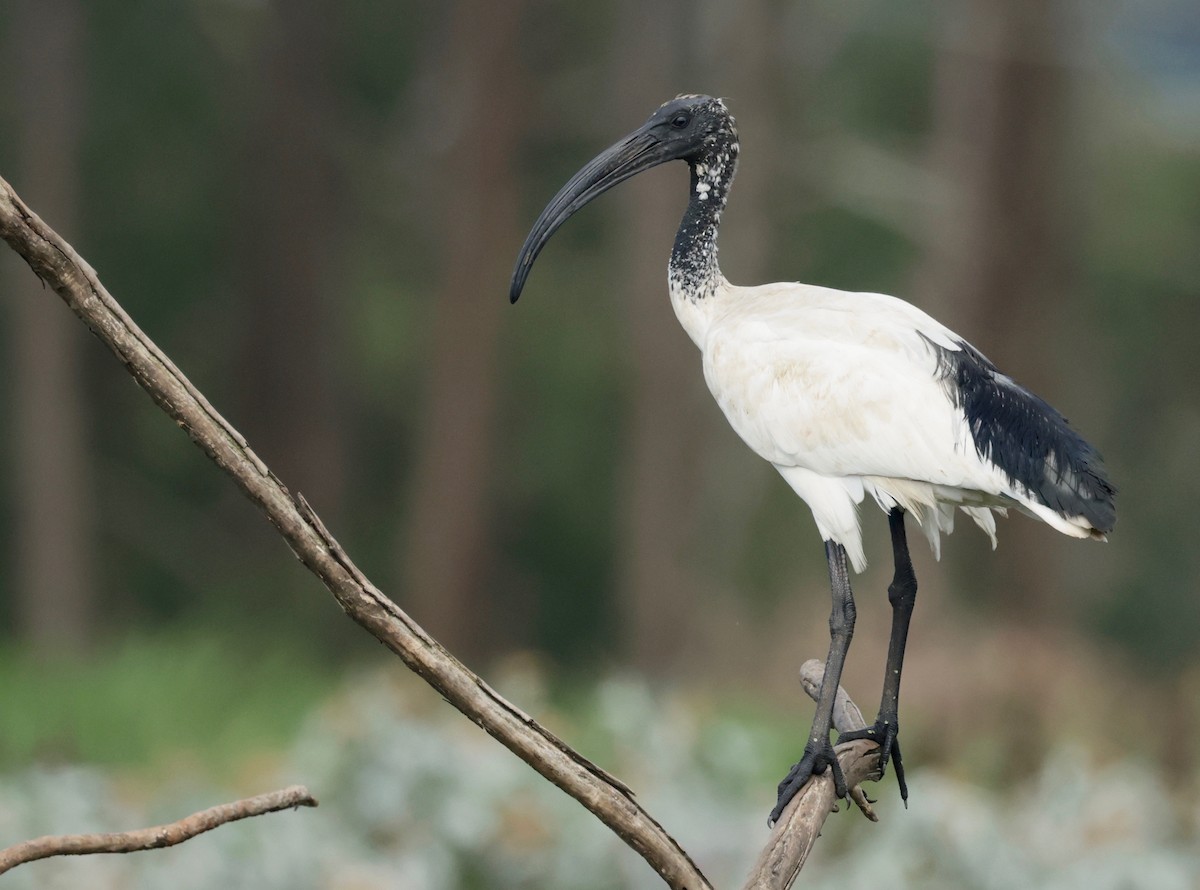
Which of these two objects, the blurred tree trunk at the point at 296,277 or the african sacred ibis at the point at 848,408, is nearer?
the african sacred ibis at the point at 848,408

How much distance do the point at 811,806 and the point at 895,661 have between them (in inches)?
20.7

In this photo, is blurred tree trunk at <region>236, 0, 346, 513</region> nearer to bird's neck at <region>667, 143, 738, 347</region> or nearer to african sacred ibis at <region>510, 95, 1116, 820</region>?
bird's neck at <region>667, 143, 738, 347</region>

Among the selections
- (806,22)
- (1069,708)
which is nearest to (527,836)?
(1069,708)

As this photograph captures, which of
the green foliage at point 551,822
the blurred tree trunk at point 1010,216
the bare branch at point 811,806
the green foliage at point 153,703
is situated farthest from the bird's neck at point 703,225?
the blurred tree trunk at point 1010,216

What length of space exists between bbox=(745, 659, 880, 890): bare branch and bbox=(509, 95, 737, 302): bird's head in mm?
1298

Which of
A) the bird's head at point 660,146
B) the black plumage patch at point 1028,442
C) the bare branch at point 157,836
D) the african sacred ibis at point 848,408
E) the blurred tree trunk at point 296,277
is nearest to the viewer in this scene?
the bare branch at point 157,836

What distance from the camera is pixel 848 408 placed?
3.65 metres

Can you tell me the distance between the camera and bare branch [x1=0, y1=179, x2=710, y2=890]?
2.45 meters

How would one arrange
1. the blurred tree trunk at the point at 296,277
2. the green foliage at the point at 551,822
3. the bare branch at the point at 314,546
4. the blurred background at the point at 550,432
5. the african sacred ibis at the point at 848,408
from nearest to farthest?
the bare branch at the point at 314,546
the african sacred ibis at the point at 848,408
the green foliage at the point at 551,822
the blurred background at the point at 550,432
the blurred tree trunk at the point at 296,277

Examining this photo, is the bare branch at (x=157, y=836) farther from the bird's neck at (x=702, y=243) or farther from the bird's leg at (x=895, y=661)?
the bird's neck at (x=702, y=243)

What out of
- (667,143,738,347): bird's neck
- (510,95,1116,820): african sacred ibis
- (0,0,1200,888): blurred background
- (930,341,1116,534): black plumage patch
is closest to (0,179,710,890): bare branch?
(510,95,1116,820): african sacred ibis

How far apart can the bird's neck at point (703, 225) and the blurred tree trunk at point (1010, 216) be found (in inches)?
269

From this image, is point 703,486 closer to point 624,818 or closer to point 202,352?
point 202,352

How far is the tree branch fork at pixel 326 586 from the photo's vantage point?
2.46m
